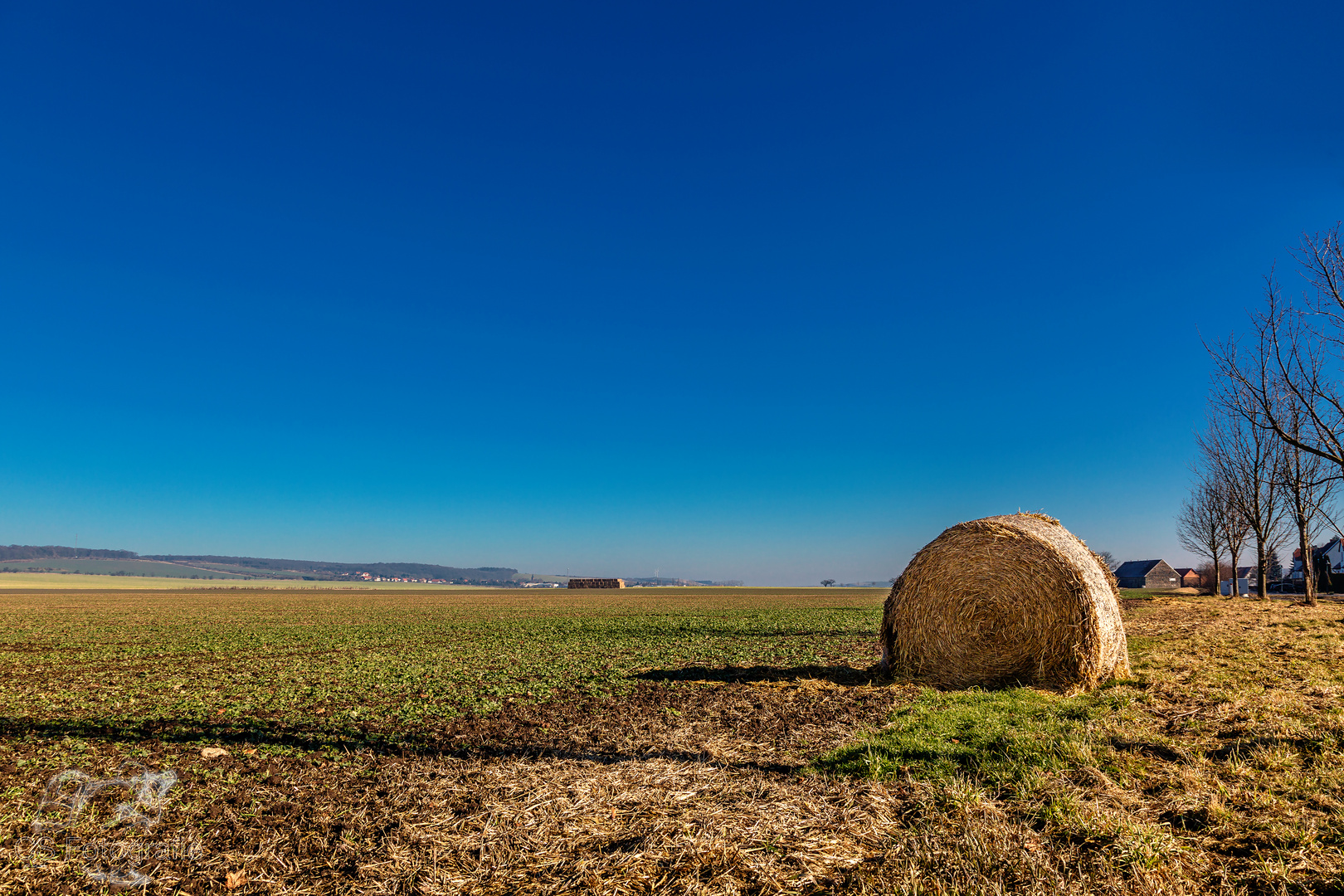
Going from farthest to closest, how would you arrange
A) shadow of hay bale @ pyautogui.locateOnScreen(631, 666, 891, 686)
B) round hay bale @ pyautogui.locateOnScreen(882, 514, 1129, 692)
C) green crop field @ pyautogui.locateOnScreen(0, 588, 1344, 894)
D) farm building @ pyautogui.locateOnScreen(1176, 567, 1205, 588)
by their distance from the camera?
farm building @ pyautogui.locateOnScreen(1176, 567, 1205, 588) < shadow of hay bale @ pyautogui.locateOnScreen(631, 666, 891, 686) < round hay bale @ pyautogui.locateOnScreen(882, 514, 1129, 692) < green crop field @ pyautogui.locateOnScreen(0, 588, 1344, 894)

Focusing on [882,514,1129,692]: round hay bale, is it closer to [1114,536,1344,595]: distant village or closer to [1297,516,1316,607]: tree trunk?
[1297,516,1316,607]: tree trunk

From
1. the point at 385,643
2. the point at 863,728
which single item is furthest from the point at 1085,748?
the point at 385,643

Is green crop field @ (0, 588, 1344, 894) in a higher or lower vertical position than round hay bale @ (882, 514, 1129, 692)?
lower

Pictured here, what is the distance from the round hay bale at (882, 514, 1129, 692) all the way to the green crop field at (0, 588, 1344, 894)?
72cm

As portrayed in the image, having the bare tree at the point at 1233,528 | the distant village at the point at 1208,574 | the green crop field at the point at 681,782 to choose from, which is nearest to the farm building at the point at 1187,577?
the distant village at the point at 1208,574

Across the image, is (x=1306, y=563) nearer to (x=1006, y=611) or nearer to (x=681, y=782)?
(x=1006, y=611)

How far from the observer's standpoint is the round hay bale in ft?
35.4

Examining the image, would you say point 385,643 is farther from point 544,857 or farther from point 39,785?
point 544,857

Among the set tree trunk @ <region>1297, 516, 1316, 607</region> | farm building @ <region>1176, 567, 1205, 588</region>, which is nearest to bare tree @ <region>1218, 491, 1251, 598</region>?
tree trunk @ <region>1297, 516, 1316, 607</region>

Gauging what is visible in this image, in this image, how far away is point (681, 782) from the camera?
6.27m

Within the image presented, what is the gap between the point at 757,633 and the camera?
23062 mm

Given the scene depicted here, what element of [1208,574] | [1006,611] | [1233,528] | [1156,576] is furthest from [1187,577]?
[1006,611]

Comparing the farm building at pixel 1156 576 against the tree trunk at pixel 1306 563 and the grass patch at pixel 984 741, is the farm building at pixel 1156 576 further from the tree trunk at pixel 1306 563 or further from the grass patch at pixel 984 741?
the grass patch at pixel 984 741

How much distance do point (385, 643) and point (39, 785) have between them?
13.9 meters
